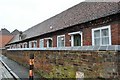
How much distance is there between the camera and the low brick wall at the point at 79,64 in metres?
4.35

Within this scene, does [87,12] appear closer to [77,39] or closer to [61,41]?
[77,39]

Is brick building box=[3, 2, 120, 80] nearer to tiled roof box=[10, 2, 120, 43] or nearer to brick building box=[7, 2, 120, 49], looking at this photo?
brick building box=[7, 2, 120, 49]

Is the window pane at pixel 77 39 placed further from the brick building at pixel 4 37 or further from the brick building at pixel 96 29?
the brick building at pixel 4 37

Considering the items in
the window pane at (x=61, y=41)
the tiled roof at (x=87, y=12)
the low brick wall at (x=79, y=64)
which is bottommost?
the low brick wall at (x=79, y=64)

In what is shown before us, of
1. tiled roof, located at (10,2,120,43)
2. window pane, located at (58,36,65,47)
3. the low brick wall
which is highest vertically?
tiled roof, located at (10,2,120,43)

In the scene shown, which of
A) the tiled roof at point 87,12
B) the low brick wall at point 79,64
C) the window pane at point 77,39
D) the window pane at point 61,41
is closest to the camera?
the low brick wall at point 79,64

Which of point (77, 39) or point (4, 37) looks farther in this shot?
point (4, 37)

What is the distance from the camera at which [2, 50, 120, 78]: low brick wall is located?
4.35 m

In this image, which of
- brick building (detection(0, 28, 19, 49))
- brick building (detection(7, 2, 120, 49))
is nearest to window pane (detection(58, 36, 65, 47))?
brick building (detection(7, 2, 120, 49))

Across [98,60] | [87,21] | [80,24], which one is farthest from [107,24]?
[98,60]

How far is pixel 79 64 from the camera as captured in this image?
6.00 metres

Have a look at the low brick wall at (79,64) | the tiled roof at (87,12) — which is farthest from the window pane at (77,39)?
the low brick wall at (79,64)

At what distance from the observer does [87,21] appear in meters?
12.8

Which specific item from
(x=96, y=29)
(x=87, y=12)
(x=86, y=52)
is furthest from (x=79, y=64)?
(x=87, y=12)
